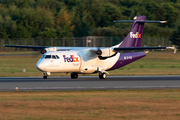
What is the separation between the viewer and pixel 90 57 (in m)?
27.4

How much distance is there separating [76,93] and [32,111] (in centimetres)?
526

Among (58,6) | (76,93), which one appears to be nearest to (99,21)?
(58,6)

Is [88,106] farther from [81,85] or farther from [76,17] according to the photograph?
[76,17]

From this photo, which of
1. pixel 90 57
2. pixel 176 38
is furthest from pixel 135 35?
pixel 176 38

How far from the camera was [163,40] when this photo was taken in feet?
209

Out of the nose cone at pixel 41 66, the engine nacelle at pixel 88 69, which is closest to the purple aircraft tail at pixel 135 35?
the engine nacelle at pixel 88 69

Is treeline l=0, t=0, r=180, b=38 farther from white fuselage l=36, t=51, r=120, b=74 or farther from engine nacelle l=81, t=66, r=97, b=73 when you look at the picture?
engine nacelle l=81, t=66, r=97, b=73

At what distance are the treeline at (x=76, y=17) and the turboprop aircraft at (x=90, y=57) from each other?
1536 inches

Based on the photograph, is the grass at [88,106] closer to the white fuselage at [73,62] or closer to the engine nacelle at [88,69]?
the white fuselage at [73,62]

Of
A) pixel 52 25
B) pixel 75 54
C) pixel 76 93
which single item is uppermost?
pixel 52 25

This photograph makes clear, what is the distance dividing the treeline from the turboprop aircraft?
39025 millimetres

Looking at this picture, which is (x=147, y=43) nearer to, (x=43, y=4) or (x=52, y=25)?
(x=52, y=25)

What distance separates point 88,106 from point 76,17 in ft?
236

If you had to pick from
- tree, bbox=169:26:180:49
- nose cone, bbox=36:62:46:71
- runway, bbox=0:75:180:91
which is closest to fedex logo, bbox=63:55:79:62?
nose cone, bbox=36:62:46:71
